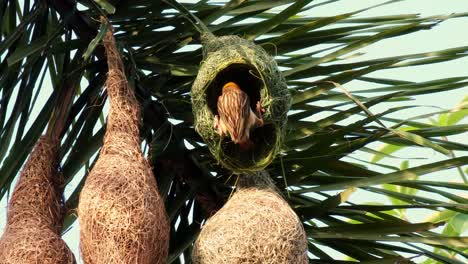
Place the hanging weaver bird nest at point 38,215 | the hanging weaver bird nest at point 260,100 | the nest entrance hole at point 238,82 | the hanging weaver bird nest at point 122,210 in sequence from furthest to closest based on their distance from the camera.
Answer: the nest entrance hole at point 238,82, the hanging weaver bird nest at point 260,100, the hanging weaver bird nest at point 38,215, the hanging weaver bird nest at point 122,210

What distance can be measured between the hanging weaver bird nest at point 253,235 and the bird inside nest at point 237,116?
134mm

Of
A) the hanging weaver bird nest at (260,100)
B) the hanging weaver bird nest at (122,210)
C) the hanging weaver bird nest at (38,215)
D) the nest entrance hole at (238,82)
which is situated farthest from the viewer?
the nest entrance hole at (238,82)

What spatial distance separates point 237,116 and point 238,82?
32 cm

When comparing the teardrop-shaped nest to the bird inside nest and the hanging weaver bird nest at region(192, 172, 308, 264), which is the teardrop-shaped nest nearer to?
the hanging weaver bird nest at region(192, 172, 308, 264)

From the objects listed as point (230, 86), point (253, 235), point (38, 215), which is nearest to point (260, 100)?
point (230, 86)

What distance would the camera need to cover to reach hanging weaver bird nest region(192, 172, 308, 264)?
2.27 metres

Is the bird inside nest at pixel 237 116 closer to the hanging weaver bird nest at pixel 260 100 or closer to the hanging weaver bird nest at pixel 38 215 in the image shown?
the hanging weaver bird nest at pixel 260 100

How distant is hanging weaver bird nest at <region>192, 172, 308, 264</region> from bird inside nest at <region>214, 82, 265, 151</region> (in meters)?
0.13

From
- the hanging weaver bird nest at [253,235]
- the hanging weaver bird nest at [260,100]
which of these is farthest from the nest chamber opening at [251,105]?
the hanging weaver bird nest at [253,235]

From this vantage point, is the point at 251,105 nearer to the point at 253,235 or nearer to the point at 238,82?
the point at 238,82

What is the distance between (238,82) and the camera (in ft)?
8.89

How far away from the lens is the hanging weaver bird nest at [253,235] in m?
2.27

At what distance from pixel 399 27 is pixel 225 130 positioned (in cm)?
53

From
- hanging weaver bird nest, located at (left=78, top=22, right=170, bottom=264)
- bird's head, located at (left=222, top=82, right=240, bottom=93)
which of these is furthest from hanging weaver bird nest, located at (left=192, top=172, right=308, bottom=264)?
bird's head, located at (left=222, top=82, right=240, bottom=93)
